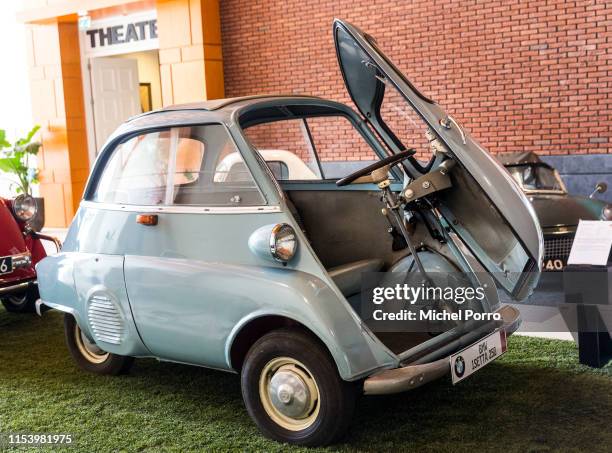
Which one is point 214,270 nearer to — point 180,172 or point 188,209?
point 188,209

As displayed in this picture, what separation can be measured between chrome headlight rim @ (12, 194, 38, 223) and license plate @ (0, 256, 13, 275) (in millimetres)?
516

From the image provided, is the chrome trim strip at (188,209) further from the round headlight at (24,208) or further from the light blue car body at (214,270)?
the round headlight at (24,208)

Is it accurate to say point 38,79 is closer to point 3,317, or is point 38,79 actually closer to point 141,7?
point 141,7

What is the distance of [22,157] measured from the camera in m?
13.3

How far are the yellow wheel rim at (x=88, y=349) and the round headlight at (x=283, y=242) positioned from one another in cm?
171

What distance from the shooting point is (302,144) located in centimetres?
463

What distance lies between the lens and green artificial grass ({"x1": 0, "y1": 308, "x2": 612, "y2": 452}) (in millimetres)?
3344

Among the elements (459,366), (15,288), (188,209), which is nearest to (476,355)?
(459,366)

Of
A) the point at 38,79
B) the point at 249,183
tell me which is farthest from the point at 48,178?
the point at 249,183

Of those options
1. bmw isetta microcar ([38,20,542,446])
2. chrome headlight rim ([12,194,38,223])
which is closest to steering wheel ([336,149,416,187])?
bmw isetta microcar ([38,20,542,446])

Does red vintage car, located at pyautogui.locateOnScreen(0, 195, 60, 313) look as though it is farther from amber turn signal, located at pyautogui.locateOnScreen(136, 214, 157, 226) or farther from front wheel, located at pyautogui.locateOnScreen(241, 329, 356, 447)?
front wheel, located at pyautogui.locateOnScreen(241, 329, 356, 447)

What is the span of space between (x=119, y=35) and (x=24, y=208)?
797 centimetres

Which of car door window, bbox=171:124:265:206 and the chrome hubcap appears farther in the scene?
car door window, bbox=171:124:265:206

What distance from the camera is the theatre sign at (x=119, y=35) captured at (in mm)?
12875
